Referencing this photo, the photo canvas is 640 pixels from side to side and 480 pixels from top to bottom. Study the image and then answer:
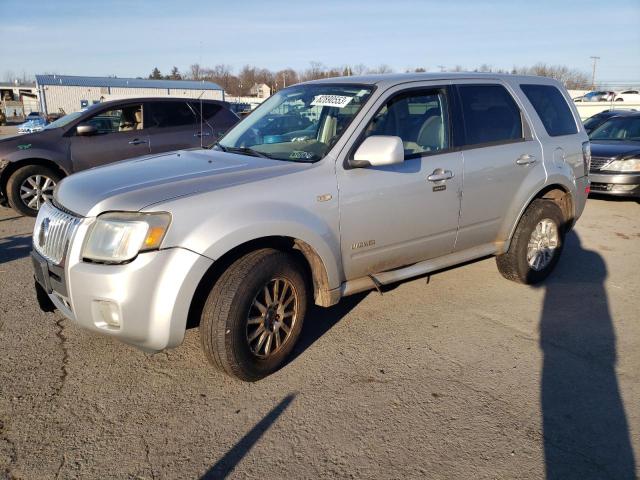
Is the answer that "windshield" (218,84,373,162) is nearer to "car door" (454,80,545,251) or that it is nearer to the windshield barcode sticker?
the windshield barcode sticker

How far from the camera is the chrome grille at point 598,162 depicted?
933cm

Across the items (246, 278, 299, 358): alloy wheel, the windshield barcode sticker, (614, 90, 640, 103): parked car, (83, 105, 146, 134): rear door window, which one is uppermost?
(614, 90, 640, 103): parked car

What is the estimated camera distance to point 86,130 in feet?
25.0

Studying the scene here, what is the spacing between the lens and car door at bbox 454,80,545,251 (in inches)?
170

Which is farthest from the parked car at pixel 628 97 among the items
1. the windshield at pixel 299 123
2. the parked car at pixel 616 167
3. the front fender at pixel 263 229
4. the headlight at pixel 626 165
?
the front fender at pixel 263 229

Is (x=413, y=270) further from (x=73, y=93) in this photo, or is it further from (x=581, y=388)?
(x=73, y=93)

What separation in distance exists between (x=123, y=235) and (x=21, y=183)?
5.84 m

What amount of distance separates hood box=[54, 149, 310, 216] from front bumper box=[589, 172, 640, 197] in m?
7.72

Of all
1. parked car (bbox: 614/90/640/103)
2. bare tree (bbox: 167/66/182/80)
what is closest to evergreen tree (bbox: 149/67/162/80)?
bare tree (bbox: 167/66/182/80)

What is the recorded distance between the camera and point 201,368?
3.48 metres

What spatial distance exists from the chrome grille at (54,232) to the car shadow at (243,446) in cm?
146

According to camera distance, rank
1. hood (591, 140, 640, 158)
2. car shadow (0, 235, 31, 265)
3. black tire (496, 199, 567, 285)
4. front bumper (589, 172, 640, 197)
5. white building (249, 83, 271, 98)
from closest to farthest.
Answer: black tire (496, 199, 567, 285)
car shadow (0, 235, 31, 265)
front bumper (589, 172, 640, 197)
hood (591, 140, 640, 158)
white building (249, 83, 271, 98)

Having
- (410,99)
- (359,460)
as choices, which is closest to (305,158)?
(410,99)

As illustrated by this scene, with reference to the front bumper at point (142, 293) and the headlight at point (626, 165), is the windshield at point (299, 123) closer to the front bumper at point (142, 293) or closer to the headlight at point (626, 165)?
the front bumper at point (142, 293)
